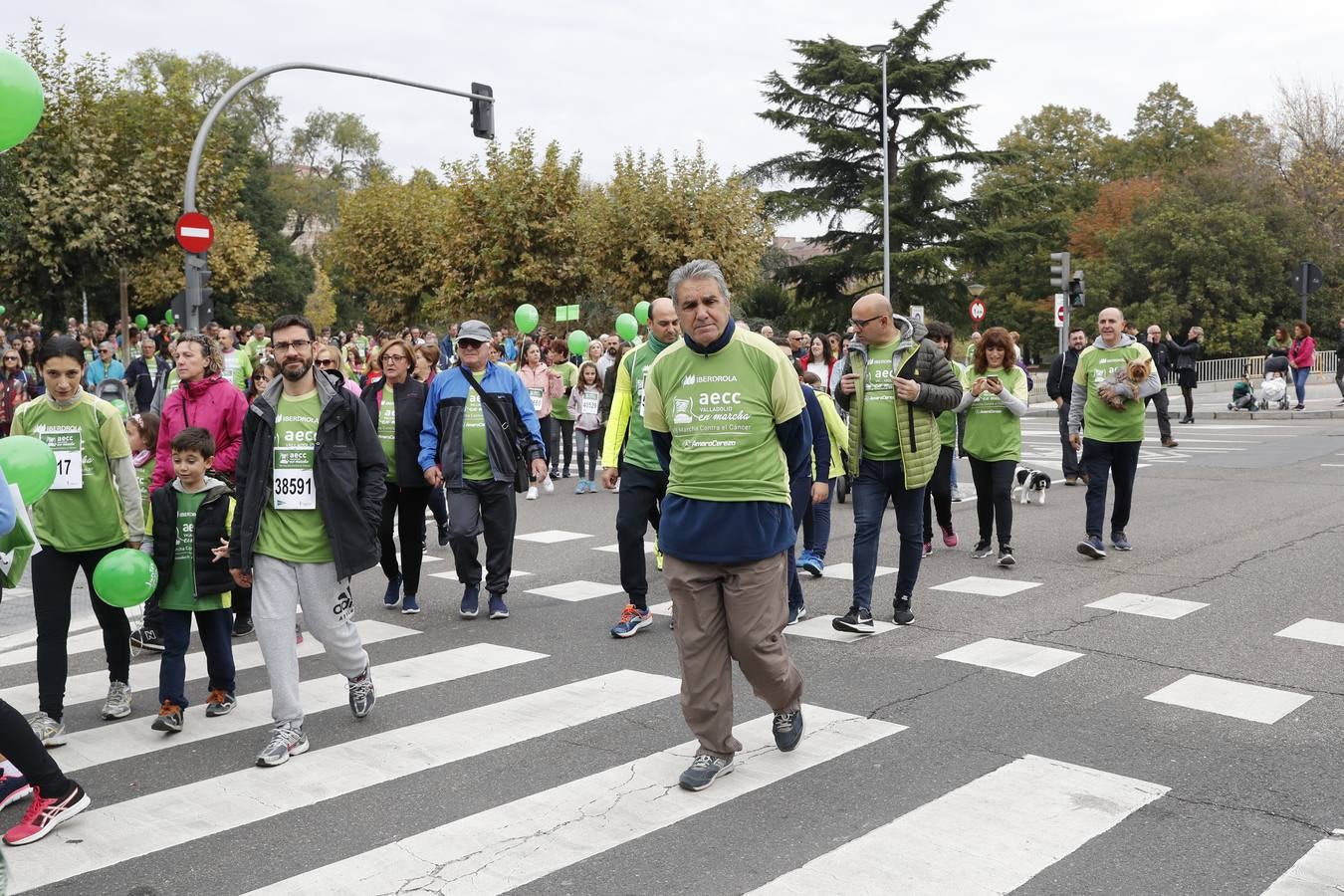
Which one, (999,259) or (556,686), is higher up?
(999,259)

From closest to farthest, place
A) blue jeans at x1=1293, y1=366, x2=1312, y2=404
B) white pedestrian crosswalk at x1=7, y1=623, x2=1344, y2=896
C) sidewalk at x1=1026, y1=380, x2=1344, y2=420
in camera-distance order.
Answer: white pedestrian crosswalk at x1=7, y1=623, x2=1344, y2=896, sidewalk at x1=1026, y1=380, x2=1344, y2=420, blue jeans at x1=1293, y1=366, x2=1312, y2=404

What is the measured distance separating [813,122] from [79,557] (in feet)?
133

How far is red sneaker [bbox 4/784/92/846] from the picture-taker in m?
4.32

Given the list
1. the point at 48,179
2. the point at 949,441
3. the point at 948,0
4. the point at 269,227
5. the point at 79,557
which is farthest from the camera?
the point at 269,227

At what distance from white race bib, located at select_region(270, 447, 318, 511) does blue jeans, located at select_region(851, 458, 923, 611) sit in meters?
3.28

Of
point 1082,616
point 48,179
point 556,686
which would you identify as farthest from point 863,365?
point 48,179

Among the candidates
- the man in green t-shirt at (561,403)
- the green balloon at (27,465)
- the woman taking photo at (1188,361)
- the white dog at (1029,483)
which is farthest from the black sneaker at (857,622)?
the woman taking photo at (1188,361)

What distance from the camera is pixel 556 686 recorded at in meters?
6.25

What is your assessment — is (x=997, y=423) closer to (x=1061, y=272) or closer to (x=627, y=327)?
(x=627, y=327)

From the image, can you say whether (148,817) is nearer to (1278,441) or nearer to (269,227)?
(1278,441)

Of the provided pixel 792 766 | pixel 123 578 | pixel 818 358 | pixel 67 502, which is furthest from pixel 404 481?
pixel 818 358

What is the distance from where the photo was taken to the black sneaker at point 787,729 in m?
5.03

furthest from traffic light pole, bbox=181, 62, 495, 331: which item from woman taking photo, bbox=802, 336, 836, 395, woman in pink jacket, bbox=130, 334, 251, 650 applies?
woman in pink jacket, bbox=130, 334, 251, 650

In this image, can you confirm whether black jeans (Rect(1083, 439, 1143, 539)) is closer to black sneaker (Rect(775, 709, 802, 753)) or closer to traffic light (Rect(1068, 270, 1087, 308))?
black sneaker (Rect(775, 709, 802, 753))
